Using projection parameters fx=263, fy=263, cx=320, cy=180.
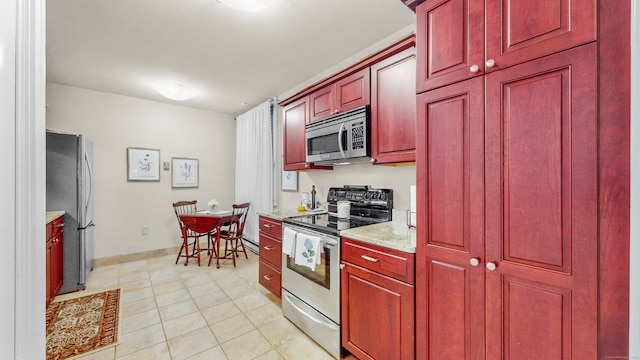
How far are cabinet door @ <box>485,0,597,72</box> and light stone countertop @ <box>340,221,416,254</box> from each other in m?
0.94

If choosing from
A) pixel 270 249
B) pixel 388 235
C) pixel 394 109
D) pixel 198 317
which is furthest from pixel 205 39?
pixel 198 317

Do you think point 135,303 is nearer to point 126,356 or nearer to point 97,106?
point 126,356

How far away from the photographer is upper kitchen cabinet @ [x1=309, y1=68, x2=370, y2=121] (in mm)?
2152

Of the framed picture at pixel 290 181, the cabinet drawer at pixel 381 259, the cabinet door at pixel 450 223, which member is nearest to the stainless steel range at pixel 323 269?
the cabinet drawer at pixel 381 259

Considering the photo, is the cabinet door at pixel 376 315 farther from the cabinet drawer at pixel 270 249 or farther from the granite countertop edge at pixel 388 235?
the cabinet drawer at pixel 270 249

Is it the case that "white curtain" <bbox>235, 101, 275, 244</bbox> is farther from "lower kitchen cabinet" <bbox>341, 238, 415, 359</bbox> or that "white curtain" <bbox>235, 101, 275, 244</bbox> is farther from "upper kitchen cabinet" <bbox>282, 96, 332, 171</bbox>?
"lower kitchen cabinet" <bbox>341, 238, 415, 359</bbox>

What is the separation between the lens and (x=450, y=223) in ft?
4.19

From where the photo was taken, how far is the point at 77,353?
191 centimetres

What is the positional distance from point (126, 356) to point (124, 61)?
2.83m

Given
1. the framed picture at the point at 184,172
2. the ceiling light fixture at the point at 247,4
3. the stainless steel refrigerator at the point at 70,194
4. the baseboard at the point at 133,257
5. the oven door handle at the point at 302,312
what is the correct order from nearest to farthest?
the ceiling light fixture at the point at 247,4 → the oven door handle at the point at 302,312 → the stainless steel refrigerator at the point at 70,194 → the baseboard at the point at 133,257 → the framed picture at the point at 184,172

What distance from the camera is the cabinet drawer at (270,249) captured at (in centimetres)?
254

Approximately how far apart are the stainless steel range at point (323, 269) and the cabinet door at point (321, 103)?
0.78 meters

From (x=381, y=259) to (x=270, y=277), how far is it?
152cm

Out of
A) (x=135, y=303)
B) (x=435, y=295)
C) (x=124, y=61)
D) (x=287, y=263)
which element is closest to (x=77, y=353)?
(x=135, y=303)
